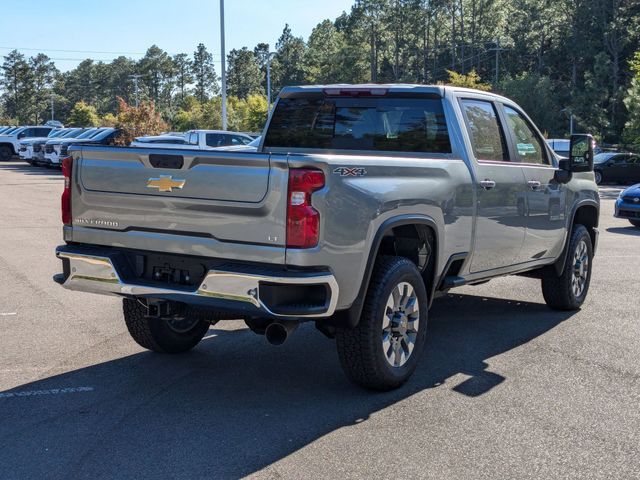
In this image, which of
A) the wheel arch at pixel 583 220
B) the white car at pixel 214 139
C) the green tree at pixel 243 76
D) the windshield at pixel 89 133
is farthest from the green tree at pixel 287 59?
the wheel arch at pixel 583 220

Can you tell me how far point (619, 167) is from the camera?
112 ft

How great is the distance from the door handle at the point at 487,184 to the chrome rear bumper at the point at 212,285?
2032 millimetres

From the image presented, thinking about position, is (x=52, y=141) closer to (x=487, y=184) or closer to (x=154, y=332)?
(x=154, y=332)

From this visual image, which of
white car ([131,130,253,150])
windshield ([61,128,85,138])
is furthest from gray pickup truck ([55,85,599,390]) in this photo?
windshield ([61,128,85,138])

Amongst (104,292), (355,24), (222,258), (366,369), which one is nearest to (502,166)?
(366,369)

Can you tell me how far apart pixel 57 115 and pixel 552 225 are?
146 m

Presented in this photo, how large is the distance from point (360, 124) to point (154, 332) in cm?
228

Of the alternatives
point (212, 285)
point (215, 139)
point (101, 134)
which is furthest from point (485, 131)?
point (101, 134)

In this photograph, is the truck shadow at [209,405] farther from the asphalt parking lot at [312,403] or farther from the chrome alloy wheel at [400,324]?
the chrome alloy wheel at [400,324]

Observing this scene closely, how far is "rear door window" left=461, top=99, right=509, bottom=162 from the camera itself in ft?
21.6

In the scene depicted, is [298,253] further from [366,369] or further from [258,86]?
[258,86]

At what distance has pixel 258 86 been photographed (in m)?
141

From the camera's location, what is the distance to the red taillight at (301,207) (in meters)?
4.69

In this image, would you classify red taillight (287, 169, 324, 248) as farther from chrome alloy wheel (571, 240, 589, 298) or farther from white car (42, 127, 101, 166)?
white car (42, 127, 101, 166)
